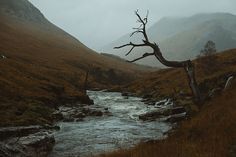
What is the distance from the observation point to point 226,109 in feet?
63.0

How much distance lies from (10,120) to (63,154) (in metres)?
12.2

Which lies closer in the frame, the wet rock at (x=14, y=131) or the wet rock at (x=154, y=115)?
the wet rock at (x=14, y=131)

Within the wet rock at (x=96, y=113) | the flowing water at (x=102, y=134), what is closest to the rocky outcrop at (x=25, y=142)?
the flowing water at (x=102, y=134)

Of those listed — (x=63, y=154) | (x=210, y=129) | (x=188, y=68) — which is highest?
(x=188, y=68)

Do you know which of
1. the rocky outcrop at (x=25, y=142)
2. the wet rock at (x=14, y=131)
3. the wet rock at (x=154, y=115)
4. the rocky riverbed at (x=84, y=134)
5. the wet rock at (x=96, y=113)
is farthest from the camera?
the wet rock at (x=96, y=113)

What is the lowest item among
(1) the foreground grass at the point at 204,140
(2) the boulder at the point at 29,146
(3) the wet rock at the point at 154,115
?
(2) the boulder at the point at 29,146

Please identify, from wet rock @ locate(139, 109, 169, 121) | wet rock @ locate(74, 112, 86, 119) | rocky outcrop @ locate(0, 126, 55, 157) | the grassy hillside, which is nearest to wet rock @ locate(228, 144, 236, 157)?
the grassy hillside

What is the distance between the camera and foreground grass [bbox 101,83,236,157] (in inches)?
508

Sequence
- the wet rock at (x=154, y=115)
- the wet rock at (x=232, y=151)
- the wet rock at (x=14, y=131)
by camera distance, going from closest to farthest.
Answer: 1. the wet rock at (x=232, y=151)
2. the wet rock at (x=14, y=131)
3. the wet rock at (x=154, y=115)

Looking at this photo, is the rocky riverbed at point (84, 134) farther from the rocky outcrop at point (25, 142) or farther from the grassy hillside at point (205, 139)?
the grassy hillside at point (205, 139)

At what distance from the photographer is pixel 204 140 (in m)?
15.1

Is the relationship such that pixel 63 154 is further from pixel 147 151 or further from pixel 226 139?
pixel 226 139

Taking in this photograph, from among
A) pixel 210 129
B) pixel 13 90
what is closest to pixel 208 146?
pixel 210 129

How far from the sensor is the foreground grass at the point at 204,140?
12.9 metres
